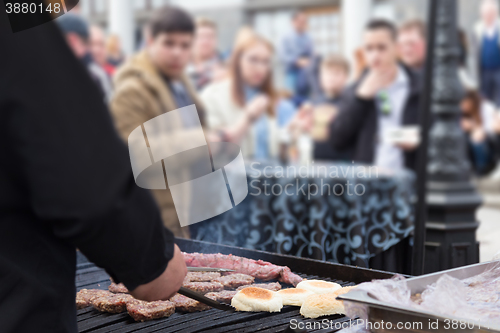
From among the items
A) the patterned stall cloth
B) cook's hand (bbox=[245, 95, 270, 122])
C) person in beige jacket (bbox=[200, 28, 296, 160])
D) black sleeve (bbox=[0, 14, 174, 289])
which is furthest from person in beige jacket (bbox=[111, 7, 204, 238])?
black sleeve (bbox=[0, 14, 174, 289])

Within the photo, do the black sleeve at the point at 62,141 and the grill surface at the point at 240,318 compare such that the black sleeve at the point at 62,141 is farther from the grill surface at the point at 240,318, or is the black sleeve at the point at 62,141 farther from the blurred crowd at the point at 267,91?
the blurred crowd at the point at 267,91

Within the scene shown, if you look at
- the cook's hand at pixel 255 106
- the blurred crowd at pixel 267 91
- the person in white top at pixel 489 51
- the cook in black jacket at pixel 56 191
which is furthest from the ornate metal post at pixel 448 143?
the person in white top at pixel 489 51

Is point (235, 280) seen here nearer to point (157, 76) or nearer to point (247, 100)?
point (247, 100)

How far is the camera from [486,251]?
1.44 metres

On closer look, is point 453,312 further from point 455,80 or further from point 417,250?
point 455,80

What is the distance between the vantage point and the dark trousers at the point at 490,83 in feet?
22.9

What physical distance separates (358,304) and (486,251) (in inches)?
28.6

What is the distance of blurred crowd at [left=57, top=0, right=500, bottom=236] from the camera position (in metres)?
2.29

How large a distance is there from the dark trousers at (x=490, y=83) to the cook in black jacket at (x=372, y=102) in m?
4.41

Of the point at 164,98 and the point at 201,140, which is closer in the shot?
the point at 201,140

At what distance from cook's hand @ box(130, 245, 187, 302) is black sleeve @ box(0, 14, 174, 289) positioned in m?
0.13

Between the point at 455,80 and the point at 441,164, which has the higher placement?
the point at 455,80

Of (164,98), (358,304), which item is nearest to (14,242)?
(358,304)

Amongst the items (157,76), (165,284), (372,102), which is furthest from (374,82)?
(165,284)
